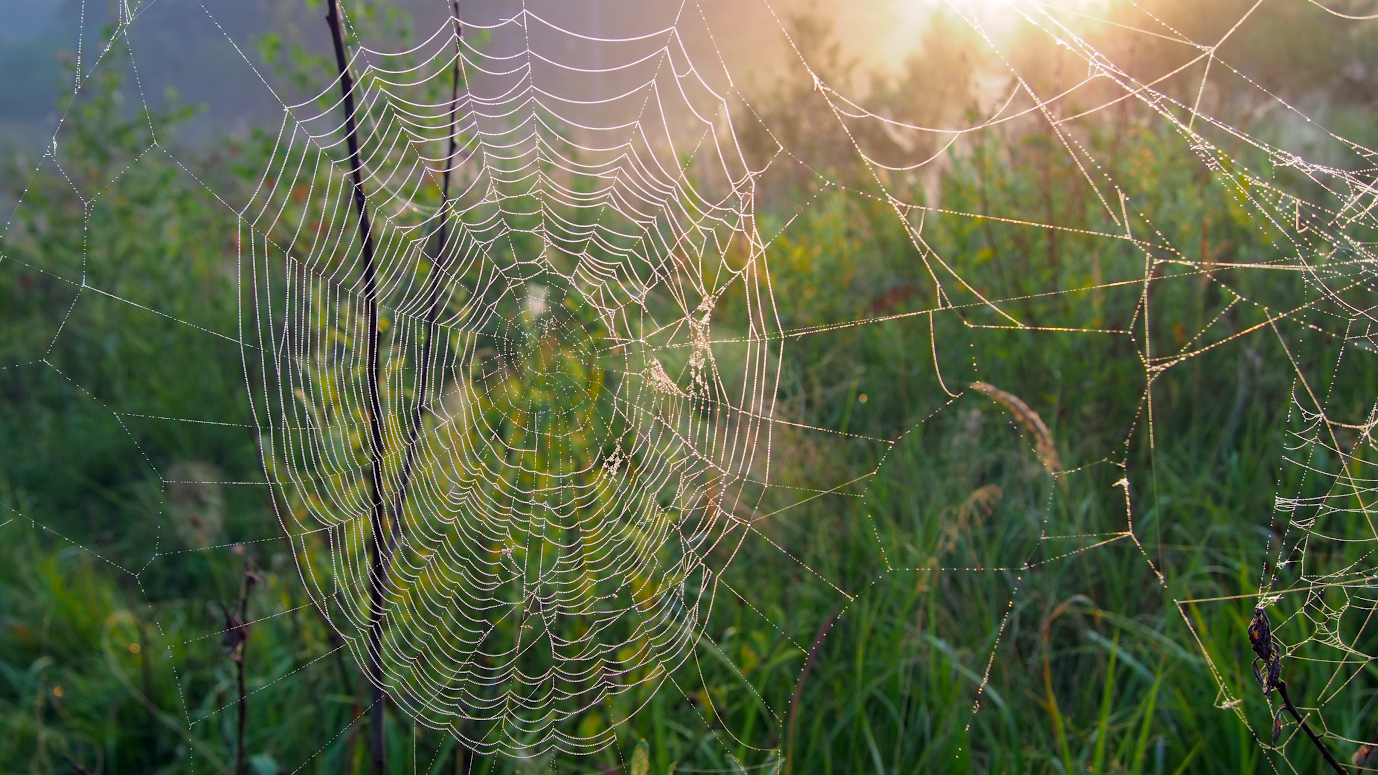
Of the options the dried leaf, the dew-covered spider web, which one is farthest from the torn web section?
the dried leaf

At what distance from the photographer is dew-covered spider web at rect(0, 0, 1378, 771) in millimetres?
2480

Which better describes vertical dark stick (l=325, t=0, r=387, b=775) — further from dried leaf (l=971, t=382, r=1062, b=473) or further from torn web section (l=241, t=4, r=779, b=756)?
dried leaf (l=971, t=382, r=1062, b=473)

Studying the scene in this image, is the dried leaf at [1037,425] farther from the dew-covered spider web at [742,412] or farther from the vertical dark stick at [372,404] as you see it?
the vertical dark stick at [372,404]

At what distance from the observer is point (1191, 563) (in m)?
2.94

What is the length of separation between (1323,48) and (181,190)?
1359cm

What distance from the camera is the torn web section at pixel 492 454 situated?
97.3 inches

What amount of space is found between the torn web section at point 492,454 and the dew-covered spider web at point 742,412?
24mm

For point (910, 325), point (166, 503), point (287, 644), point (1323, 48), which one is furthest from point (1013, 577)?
point (1323, 48)

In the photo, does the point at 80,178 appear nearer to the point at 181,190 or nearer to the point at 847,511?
the point at 181,190

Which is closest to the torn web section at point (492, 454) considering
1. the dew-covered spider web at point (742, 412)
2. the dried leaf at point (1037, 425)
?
the dew-covered spider web at point (742, 412)

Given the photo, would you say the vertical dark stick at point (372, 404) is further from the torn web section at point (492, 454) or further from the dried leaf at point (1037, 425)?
the dried leaf at point (1037, 425)

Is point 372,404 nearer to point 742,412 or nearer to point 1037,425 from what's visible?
point 742,412

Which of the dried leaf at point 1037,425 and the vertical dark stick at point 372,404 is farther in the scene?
the dried leaf at point 1037,425

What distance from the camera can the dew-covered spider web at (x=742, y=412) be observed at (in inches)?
97.7
